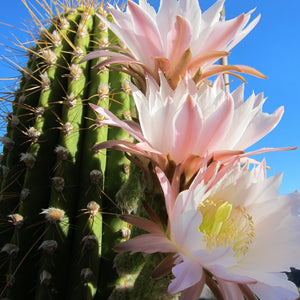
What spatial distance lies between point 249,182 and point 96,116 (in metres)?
0.39

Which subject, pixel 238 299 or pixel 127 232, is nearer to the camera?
pixel 238 299

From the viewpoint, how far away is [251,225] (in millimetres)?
432

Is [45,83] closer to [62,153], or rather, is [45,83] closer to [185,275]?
[62,153]

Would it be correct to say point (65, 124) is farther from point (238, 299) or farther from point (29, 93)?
point (238, 299)

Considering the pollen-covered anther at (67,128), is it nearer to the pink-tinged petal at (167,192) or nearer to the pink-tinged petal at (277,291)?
the pink-tinged petal at (167,192)

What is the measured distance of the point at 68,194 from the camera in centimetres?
64

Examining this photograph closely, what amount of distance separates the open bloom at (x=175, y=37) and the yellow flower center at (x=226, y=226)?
183mm

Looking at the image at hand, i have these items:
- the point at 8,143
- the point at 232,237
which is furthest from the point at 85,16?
the point at 232,237

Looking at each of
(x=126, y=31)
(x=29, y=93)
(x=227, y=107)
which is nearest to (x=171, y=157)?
(x=227, y=107)

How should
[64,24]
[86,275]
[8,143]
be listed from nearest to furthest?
[86,275] < [8,143] < [64,24]

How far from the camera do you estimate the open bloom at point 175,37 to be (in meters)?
0.44

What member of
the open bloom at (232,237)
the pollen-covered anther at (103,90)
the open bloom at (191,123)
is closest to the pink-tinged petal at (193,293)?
the open bloom at (232,237)

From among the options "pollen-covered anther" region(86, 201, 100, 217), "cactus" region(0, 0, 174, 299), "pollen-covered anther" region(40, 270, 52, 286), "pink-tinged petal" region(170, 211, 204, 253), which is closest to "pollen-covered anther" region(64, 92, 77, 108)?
"cactus" region(0, 0, 174, 299)

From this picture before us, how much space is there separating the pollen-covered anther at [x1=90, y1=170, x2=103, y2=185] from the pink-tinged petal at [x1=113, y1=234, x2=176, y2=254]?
0.93 feet
